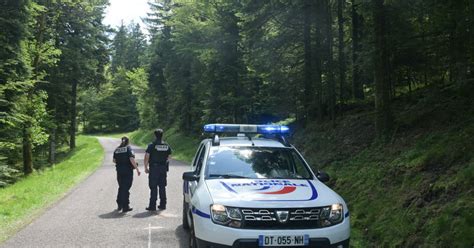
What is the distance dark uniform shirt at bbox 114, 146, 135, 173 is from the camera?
37.3 ft

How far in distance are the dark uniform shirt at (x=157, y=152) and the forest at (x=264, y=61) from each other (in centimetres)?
571

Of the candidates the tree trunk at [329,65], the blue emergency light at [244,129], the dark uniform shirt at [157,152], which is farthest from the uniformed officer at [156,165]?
the tree trunk at [329,65]

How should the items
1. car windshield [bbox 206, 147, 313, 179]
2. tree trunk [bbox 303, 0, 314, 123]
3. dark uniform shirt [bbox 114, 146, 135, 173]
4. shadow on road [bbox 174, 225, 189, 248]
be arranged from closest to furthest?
car windshield [bbox 206, 147, 313, 179]
shadow on road [bbox 174, 225, 189, 248]
dark uniform shirt [bbox 114, 146, 135, 173]
tree trunk [bbox 303, 0, 314, 123]

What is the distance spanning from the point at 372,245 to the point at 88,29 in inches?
1303

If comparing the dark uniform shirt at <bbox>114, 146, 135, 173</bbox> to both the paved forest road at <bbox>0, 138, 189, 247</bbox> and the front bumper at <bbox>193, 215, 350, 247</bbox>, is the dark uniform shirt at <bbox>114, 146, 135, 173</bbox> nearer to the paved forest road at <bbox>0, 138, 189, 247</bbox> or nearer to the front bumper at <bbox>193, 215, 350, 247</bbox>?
the paved forest road at <bbox>0, 138, 189, 247</bbox>

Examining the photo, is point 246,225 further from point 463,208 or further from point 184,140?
point 184,140

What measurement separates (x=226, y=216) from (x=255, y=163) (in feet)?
5.79

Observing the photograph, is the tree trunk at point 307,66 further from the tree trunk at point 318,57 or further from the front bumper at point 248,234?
the front bumper at point 248,234

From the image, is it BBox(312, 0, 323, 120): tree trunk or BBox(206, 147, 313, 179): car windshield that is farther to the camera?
BBox(312, 0, 323, 120): tree trunk

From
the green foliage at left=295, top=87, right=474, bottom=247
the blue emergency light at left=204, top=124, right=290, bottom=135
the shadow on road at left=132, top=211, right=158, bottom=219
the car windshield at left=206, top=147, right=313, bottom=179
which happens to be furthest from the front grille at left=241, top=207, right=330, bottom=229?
the shadow on road at left=132, top=211, right=158, bottom=219

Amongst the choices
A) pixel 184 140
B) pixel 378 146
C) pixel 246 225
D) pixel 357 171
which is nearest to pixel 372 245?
pixel 246 225

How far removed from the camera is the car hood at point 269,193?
5754mm

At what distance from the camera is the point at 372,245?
7324 millimetres

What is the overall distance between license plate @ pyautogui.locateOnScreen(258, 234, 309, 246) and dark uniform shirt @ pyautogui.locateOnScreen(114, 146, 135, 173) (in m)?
6.57
